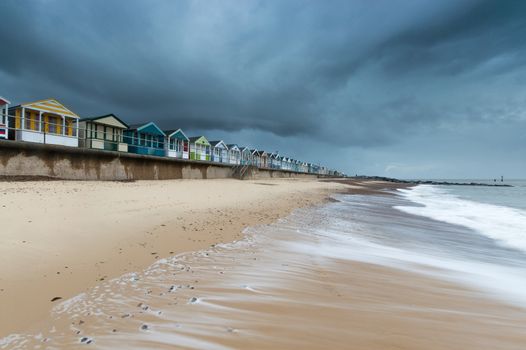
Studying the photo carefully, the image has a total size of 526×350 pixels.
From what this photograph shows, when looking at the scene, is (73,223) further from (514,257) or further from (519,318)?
(514,257)

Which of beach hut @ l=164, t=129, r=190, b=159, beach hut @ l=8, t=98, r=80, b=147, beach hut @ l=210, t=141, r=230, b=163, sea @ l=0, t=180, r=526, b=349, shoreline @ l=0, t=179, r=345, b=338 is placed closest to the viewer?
sea @ l=0, t=180, r=526, b=349

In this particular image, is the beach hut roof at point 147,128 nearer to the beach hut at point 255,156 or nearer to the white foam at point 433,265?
the white foam at point 433,265

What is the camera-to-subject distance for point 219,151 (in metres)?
46.0

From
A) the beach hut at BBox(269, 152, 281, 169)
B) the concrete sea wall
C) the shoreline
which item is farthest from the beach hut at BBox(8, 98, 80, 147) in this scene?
the beach hut at BBox(269, 152, 281, 169)

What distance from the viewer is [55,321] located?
228 centimetres

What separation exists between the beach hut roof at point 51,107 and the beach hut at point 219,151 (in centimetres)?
2370

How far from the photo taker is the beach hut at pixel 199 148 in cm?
3837

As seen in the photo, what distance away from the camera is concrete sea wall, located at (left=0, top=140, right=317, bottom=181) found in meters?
12.7

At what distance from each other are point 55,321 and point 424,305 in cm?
367

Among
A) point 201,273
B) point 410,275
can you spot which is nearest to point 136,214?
point 201,273

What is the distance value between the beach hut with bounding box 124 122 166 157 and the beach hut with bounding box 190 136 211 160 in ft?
20.7

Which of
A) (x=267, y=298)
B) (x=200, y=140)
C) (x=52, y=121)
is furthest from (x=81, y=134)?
(x=267, y=298)

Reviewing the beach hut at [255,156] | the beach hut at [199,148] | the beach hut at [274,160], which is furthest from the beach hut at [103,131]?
the beach hut at [274,160]

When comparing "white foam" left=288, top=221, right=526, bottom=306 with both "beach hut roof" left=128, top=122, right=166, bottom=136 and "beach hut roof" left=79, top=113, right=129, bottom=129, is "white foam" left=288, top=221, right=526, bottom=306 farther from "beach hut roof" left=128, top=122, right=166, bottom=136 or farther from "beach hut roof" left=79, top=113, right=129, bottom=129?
"beach hut roof" left=128, top=122, right=166, bottom=136
